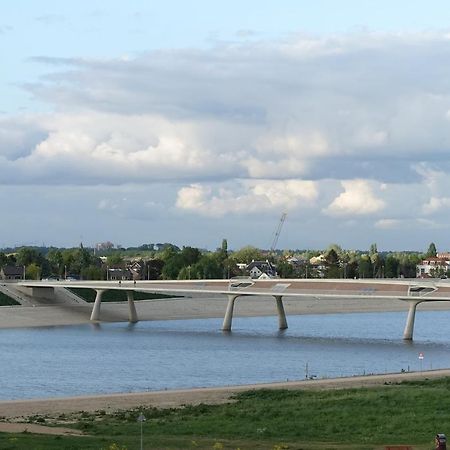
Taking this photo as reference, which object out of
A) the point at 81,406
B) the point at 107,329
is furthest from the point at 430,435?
the point at 107,329

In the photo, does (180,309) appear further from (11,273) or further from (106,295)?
(11,273)

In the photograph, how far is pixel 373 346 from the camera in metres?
95.1

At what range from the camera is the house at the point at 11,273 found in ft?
629

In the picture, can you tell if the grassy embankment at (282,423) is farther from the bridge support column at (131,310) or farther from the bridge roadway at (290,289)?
the bridge support column at (131,310)

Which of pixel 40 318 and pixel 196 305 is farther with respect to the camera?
pixel 196 305

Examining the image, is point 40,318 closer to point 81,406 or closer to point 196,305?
point 196,305

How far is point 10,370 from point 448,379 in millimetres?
27404

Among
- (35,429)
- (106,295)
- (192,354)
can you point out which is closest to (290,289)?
(192,354)

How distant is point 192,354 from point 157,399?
103 feet

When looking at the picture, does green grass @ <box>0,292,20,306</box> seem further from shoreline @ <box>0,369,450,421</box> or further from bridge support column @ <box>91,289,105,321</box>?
shoreline @ <box>0,369,450,421</box>

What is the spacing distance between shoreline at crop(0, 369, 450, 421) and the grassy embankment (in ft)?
5.94

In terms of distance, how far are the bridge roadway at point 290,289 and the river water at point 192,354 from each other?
10.8ft

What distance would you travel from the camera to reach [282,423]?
44.6m

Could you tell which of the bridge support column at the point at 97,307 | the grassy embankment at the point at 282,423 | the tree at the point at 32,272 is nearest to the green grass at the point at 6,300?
the bridge support column at the point at 97,307
